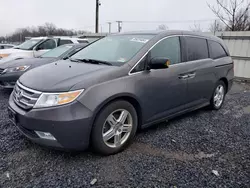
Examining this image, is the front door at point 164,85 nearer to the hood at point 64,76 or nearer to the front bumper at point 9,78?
the hood at point 64,76

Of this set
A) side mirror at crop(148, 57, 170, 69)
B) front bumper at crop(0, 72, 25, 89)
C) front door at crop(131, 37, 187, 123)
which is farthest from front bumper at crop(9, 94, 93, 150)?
front bumper at crop(0, 72, 25, 89)

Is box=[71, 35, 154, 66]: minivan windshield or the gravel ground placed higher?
box=[71, 35, 154, 66]: minivan windshield

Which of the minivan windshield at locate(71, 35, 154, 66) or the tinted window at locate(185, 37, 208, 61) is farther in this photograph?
the tinted window at locate(185, 37, 208, 61)

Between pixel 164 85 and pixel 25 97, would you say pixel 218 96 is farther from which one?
pixel 25 97

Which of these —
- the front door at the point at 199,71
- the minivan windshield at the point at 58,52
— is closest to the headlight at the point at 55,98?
the front door at the point at 199,71

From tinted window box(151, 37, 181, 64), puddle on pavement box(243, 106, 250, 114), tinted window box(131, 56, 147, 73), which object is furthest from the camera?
puddle on pavement box(243, 106, 250, 114)

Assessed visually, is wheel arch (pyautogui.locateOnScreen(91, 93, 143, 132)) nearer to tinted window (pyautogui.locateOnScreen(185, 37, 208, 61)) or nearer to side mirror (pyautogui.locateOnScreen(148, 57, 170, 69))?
side mirror (pyautogui.locateOnScreen(148, 57, 170, 69))

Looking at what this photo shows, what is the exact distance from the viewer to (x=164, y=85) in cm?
321

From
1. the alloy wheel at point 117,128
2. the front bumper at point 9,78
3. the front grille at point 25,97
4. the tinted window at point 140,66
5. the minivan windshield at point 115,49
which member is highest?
the minivan windshield at point 115,49

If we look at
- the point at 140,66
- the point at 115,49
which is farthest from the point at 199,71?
the point at 115,49

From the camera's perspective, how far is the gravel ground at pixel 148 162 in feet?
7.40

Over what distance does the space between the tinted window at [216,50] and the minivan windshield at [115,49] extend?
1659 millimetres

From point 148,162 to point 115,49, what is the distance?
172 centimetres

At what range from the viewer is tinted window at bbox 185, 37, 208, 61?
375cm
